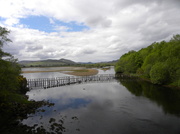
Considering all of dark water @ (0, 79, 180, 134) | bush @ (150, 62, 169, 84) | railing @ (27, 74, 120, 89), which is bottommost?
dark water @ (0, 79, 180, 134)

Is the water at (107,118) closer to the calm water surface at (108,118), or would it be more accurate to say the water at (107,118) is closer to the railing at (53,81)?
the calm water surface at (108,118)

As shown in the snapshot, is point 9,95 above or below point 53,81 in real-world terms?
above

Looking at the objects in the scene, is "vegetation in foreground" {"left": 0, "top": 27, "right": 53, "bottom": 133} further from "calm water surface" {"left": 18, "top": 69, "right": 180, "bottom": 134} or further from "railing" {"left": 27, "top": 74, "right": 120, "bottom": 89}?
"railing" {"left": 27, "top": 74, "right": 120, "bottom": 89}

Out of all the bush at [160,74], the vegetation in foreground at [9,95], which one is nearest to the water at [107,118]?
the vegetation in foreground at [9,95]

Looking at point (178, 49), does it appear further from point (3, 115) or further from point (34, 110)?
point (3, 115)

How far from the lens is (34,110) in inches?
708

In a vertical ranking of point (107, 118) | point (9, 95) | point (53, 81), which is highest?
point (9, 95)

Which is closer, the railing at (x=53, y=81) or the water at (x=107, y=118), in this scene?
the water at (x=107, y=118)

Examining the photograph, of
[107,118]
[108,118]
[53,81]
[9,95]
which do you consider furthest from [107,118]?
[53,81]

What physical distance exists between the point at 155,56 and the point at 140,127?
124 feet

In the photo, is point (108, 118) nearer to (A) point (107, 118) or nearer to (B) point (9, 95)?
(A) point (107, 118)

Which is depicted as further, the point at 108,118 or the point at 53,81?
the point at 53,81

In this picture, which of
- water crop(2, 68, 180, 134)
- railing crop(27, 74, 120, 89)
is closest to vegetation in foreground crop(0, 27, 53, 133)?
water crop(2, 68, 180, 134)

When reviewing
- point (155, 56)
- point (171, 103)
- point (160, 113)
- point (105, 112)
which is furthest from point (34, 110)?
point (155, 56)
